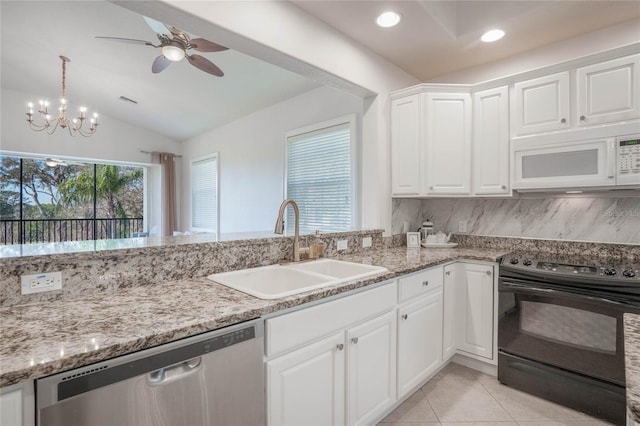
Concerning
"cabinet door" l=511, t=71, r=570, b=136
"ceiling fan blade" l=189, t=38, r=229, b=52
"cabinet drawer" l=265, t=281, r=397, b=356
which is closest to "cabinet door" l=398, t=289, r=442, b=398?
"cabinet drawer" l=265, t=281, r=397, b=356

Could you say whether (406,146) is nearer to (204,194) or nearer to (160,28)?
(160,28)

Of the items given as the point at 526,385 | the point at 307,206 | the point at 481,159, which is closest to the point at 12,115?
the point at 307,206

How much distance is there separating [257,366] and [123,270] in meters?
0.77

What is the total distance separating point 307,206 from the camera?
396 centimetres

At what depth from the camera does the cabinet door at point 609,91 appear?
1.97 meters

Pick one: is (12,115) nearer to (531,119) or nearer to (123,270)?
(123,270)

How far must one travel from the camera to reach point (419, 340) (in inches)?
80.7

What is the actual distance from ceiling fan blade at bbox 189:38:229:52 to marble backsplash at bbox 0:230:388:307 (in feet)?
6.03

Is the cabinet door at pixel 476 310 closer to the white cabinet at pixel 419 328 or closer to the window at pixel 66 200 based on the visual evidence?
the white cabinet at pixel 419 328

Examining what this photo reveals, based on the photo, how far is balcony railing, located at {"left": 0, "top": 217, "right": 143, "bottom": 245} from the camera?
5.70m

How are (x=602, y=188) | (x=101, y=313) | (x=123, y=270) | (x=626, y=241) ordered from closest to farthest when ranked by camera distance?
(x=101, y=313) → (x=123, y=270) → (x=602, y=188) → (x=626, y=241)

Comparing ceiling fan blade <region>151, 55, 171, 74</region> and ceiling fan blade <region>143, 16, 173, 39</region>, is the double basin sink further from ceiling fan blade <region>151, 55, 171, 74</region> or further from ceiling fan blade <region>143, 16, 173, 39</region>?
ceiling fan blade <region>151, 55, 171, 74</region>

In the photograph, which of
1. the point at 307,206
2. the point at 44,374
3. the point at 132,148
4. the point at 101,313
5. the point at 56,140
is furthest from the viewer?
the point at 132,148

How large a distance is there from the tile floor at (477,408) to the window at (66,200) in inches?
273
